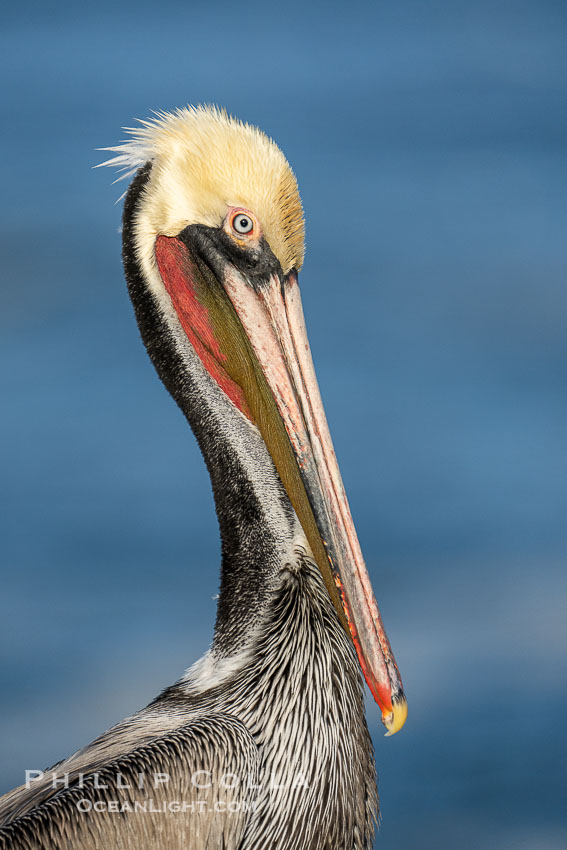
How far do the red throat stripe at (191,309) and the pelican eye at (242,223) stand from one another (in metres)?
0.22

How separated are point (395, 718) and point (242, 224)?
5.38 ft

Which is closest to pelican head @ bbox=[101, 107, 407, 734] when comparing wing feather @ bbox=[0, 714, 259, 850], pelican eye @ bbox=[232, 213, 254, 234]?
pelican eye @ bbox=[232, 213, 254, 234]

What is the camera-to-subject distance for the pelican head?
3471 millimetres

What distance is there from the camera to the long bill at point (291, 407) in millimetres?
3449

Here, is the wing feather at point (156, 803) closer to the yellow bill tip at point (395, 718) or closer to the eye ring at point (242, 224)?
the yellow bill tip at point (395, 718)

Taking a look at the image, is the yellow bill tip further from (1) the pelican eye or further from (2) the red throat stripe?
(1) the pelican eye

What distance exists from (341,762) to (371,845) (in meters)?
0.41

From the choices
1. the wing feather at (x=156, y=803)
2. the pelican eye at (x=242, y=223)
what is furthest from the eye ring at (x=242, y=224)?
the wing feather at (x=156, y=803)

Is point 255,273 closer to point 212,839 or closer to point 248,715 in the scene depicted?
point 248,715

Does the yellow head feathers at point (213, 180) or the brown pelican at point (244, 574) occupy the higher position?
the yellow head feathers at point (213, 180)

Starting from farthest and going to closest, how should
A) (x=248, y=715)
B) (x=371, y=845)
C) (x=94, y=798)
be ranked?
(x=371, y=845) → (x=248, y=715) → (x=94, y=798)

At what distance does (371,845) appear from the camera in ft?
12.0

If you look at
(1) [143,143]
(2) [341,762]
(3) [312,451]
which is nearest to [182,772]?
(2) [341,762]

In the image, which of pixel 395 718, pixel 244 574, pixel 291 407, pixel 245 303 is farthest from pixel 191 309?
pixel 395 718
